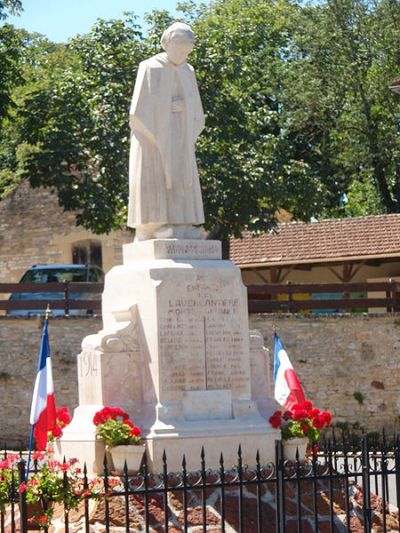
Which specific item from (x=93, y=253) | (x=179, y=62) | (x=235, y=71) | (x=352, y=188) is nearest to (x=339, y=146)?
(x=352, y=188)

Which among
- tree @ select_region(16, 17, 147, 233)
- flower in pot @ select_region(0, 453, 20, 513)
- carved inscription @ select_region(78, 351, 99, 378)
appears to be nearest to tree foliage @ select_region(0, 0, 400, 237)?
tree @ select_region(16, 17, 147, 233)

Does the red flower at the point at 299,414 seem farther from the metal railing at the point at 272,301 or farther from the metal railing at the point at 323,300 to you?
the metal railing at the point at 323,300

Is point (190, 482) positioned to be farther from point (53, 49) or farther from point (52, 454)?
point (53, 49)

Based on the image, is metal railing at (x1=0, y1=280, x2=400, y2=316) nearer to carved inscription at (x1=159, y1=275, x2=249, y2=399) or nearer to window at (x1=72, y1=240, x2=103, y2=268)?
window at (x1=72, y1=240, x2=103, y2=268)

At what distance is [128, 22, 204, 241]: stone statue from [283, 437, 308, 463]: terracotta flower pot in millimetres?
2272

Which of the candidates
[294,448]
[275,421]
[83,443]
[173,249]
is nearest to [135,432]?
[83,443]

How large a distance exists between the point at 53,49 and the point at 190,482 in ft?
124

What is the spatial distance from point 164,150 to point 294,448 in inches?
128

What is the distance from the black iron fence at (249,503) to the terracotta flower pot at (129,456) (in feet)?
0.39

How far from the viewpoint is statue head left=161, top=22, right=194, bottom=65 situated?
54.9ft

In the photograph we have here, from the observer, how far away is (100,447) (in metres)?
15.7

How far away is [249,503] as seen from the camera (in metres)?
15.4

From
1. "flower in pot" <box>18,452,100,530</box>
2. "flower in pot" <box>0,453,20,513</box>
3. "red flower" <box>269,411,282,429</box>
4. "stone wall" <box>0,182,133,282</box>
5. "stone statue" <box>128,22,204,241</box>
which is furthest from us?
"stone wall" <box>0,182,133,282</box>

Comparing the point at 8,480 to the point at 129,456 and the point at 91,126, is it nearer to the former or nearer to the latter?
the point at 129,456
